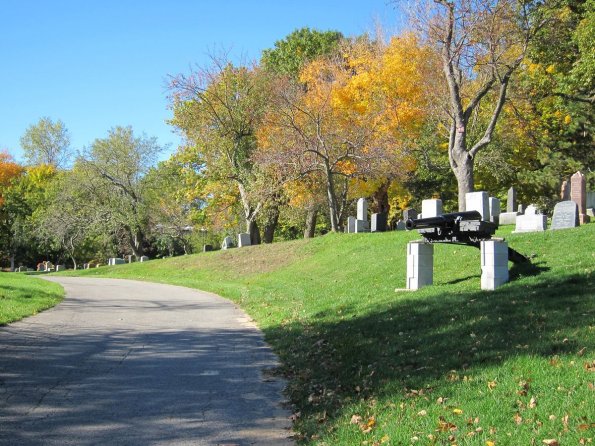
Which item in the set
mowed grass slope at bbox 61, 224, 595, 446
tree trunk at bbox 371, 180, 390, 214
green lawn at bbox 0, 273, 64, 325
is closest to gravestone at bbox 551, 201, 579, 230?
mowed grass slope at bbox 61, 224, 595, 446

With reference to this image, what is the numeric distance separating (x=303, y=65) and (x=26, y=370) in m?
36.6

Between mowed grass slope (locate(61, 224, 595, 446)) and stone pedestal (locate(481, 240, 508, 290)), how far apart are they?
25cm

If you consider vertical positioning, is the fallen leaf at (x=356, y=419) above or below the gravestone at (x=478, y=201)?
below

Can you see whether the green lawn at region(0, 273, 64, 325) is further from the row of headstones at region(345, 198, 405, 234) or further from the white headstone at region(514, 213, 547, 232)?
the row of headstones at region(345, 198, 405, 234)

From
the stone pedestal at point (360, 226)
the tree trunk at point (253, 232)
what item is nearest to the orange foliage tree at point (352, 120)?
the stone pedestal at point (360, 226)

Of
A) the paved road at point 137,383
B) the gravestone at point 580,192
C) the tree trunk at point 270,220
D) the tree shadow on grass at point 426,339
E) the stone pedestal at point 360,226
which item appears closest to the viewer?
the paved road at point 137,383

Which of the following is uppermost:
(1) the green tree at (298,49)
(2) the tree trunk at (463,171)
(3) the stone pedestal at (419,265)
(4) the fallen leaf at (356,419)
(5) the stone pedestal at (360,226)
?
(1) the green tree at (298,49)

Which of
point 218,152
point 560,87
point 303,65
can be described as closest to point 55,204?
point 218,152

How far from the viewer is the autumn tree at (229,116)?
125 ft

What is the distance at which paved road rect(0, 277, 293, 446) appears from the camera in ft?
20.0

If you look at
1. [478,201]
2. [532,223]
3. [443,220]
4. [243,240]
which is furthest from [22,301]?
[243,240]

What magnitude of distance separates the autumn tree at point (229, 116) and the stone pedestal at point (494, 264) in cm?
2675

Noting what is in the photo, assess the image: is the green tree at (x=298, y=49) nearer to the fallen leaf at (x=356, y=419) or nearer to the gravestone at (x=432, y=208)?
the gravestone at (x=432, y=208)

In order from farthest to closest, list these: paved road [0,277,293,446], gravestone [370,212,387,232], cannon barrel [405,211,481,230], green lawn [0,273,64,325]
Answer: gravestone [370,212,387,232] → green lawn [0,273,64,325] → cannon barrel [405,211,481,230] → paved road [0,277,293,446]
